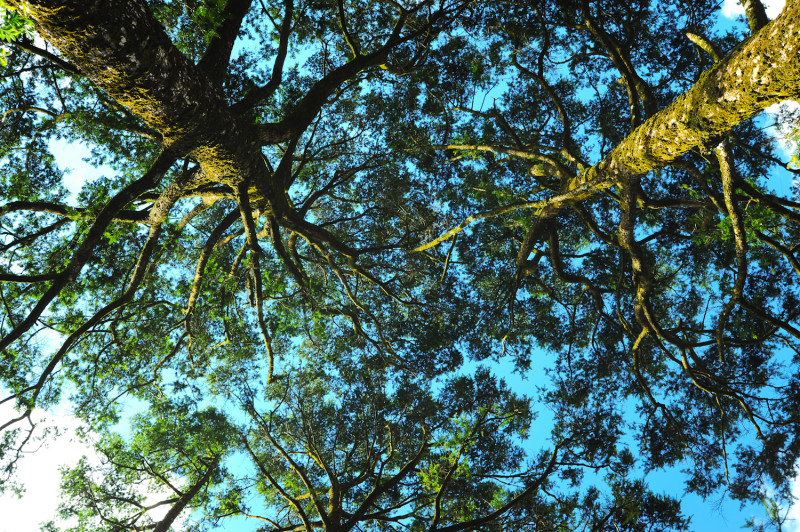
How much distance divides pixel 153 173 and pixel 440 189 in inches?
232

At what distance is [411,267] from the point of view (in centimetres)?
844

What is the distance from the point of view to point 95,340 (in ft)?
22.8

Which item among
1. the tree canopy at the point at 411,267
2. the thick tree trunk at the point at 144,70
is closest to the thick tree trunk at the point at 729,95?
the tree canopy at the point at 411,267

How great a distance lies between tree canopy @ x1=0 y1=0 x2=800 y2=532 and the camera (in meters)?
4.45

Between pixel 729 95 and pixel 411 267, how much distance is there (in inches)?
249

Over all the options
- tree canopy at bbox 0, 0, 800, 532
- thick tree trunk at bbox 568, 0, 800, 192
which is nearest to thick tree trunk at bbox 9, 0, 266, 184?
tree canopy at bbox 0, 0, 800, 532

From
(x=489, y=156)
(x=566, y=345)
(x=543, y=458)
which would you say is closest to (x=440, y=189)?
(x=489, y=156)

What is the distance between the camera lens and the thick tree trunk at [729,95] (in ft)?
6.44

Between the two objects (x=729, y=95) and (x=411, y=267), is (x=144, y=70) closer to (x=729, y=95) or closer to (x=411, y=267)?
(x=729, y=95)

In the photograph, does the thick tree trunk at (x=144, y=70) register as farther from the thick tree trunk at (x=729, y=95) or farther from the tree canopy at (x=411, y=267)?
the thick tree trunk at (x=729, y=95)

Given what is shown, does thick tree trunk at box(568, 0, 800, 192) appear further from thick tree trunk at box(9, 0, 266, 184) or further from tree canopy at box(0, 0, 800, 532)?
thick tree trunk at box(9, 0, 266, 184)

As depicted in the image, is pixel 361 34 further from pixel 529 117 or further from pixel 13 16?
pixel 13 16

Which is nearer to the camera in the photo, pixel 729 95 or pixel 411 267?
pixel 729 95

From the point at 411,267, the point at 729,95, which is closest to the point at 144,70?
the point at 729,95
